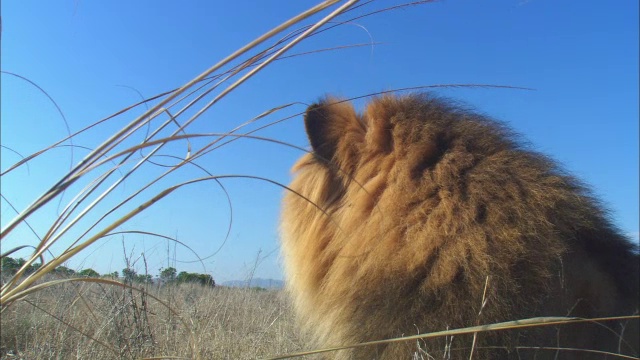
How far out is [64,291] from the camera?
423 centimetres

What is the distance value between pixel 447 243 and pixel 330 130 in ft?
3.23

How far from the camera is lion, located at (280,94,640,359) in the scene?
7.30 ft

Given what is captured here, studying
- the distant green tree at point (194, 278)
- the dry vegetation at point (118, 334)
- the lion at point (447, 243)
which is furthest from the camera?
the distant green tree at point (194, 278)

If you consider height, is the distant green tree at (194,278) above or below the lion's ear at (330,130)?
below

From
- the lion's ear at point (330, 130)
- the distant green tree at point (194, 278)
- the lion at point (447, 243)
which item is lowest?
the distant green tree at point (194, 278)

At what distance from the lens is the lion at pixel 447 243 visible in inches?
87.7

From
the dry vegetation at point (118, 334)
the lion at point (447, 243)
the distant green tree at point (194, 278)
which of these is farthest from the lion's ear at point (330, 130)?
the distant green tree at point (194, 278)

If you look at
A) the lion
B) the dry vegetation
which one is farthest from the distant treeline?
the lion

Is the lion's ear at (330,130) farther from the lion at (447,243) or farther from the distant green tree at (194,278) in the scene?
the distant green tree at (194,278)

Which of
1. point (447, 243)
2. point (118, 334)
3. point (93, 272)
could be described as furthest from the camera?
point (93, 272)

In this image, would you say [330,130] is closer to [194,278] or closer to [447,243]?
[447,243]

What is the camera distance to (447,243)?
2.32 metres

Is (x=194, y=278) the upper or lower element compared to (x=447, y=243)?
lower

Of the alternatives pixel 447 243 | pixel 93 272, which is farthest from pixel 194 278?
pixel 447 243
